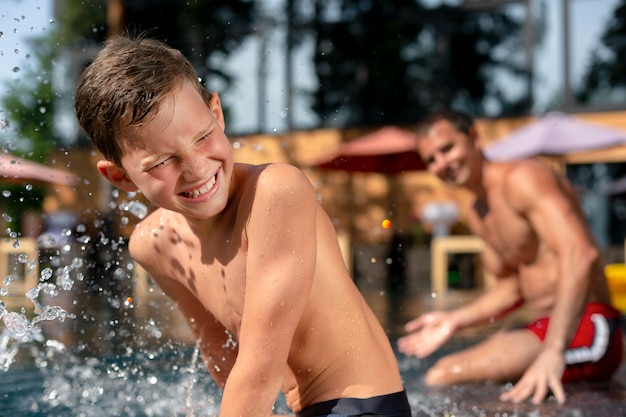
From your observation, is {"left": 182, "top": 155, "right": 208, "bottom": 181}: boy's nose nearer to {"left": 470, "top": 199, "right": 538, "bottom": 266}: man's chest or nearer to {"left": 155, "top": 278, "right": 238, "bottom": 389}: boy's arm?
{"left": 155, "top": 278, "right": 238, "bottom": 389}: boy's arm

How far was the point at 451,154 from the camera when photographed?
4.33 m

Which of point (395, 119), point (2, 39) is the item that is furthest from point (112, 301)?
point (395, 119)

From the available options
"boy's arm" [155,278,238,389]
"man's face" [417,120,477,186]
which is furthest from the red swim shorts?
"boy's arm" [155,278,238,389]

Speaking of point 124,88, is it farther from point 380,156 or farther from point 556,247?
point 380,156

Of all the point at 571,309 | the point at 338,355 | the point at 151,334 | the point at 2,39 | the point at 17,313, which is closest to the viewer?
the point at 338,355

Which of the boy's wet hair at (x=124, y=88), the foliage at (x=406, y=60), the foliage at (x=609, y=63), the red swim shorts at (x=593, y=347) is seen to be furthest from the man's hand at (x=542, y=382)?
the foliage at (x=406, y=60)

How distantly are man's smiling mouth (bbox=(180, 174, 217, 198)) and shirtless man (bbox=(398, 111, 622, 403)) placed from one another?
2.51 meters

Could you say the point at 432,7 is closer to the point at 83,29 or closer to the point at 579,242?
the point at 83,29

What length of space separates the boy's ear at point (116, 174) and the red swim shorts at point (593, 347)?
2980 millimetres

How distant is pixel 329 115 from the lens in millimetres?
14039

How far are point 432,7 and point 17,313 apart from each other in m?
11.5

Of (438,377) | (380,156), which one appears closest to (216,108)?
(438,377)

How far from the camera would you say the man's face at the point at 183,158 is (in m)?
1.66

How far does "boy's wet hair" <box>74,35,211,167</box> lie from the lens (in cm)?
164
